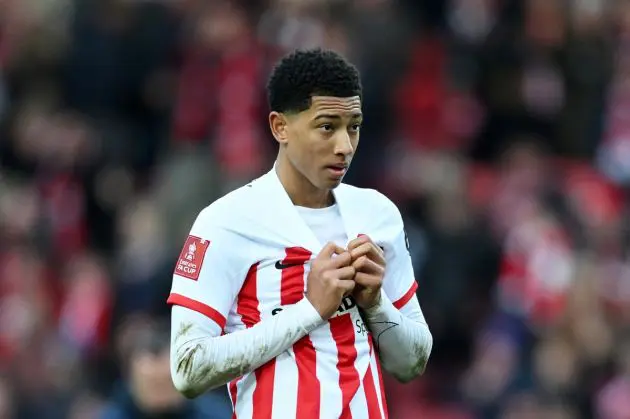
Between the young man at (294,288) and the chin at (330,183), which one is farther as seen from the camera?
the chin at (330,183)

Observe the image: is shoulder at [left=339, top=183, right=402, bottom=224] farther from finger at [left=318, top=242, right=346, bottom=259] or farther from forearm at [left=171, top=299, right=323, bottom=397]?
forearm at [left=171, top=299, right=323, bottom=397]

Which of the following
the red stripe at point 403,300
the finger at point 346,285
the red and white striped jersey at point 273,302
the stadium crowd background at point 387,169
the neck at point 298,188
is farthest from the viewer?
the stadium crowd background at point 387,169

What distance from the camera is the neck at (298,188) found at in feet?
16.5

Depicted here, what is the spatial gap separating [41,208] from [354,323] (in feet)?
26.3

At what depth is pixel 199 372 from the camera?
474 centimetres

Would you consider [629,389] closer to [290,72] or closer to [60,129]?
[60,129]

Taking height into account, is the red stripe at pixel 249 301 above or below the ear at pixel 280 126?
below

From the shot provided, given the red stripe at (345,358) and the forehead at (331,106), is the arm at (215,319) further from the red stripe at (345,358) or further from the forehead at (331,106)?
the forehead at (331,106)

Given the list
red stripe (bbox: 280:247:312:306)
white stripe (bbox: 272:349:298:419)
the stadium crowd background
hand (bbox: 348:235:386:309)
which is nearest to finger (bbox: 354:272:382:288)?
hand (bbox: 348:235:386:309)

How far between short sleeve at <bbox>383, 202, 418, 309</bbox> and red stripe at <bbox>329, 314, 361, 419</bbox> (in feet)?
0.95

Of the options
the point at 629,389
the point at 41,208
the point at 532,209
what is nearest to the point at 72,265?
the point at 41,208

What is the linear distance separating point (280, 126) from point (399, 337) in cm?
81

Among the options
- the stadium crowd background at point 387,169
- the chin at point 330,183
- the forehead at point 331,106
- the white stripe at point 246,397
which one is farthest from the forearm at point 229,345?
the stadium crowd background at point 387,169

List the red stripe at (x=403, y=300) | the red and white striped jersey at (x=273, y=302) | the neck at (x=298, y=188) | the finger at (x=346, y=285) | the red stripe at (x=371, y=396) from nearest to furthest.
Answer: the finger at (x=346, y=285), the red and white striped jersey at (x=273, y=302), the red stripe at (x=371, y=396), the neck at (x=298, y=188), the red stripe at (x=403, y=300)
